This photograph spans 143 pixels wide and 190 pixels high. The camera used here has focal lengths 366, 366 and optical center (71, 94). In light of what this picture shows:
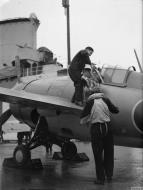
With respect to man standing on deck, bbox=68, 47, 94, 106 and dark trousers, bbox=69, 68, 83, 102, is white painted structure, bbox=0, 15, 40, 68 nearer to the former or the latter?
man standing on deck, bbox=68, 47, 94, 106

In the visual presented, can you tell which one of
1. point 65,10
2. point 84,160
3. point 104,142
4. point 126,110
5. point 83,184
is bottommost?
point 84,160

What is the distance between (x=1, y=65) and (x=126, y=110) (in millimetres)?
37331

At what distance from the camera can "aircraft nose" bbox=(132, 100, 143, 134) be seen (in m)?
7.21

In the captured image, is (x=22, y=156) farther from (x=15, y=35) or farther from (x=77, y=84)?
(x=15, y=35)

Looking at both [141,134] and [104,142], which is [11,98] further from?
[141,134]

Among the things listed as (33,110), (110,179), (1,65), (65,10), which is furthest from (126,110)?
(1,65)

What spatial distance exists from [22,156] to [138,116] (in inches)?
152

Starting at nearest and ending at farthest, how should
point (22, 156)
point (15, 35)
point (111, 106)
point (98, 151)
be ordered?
point (98, 151) → point (111, 106) → point (22, 156) → point (15, 35)

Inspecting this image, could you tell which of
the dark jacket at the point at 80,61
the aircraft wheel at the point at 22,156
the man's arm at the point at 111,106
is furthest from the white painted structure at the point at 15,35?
the man's arm at the point at 111,106

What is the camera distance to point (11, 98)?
891cm

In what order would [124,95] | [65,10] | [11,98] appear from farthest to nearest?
[65,10]
[11,98]
[124,95]

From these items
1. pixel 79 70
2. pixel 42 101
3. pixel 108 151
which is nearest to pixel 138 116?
pixel 108 151

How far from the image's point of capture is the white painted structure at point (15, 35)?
4444cm

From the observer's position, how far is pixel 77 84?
8.73 metres
